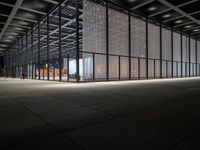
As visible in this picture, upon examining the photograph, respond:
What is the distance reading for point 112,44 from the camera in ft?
61.1

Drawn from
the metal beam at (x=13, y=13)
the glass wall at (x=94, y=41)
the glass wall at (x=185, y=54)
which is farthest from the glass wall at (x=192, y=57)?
the metal beam at (x=13, y=13)

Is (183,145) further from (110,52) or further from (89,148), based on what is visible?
(110,52)

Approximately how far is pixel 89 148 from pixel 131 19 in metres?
21.0

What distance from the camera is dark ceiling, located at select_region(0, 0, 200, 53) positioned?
16987 mm

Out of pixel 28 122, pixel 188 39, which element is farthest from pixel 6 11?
pixel 188 39

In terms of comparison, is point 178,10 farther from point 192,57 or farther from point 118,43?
point 192,57

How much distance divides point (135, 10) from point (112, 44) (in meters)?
5.42

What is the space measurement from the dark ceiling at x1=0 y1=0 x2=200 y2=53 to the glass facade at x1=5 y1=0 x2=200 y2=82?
121 centimetres

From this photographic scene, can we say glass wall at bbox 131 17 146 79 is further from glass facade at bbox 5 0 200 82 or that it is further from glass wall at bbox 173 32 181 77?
glass wall at bbox 173 32 181 77

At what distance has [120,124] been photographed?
9.31 feet

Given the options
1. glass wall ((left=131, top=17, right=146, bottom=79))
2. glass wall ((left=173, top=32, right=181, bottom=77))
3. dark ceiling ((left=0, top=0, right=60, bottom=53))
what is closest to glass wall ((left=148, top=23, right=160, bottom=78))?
glass wall ((left=131, top=17, right=146, bottom=79))

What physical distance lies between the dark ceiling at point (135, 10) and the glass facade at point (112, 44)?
121 centimetres

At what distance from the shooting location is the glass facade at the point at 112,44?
17141 mm

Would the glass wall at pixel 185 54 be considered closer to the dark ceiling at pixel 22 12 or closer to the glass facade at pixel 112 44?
the glass facade at pixel 112 44
